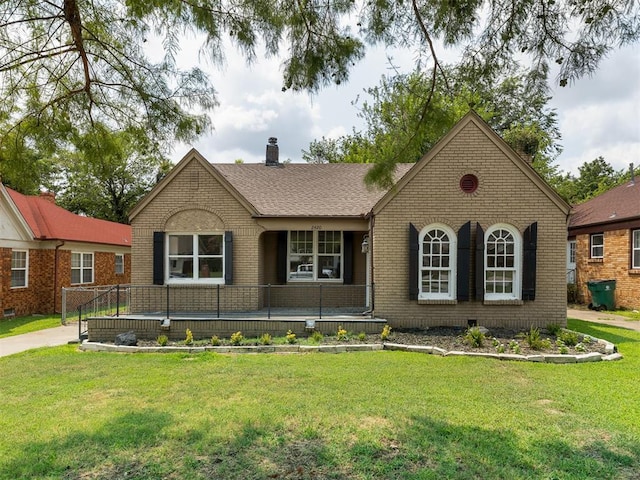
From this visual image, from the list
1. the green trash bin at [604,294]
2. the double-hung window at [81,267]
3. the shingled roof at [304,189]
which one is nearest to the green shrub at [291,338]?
the shingled roof at [304,189]

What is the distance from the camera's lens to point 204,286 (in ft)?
39.3

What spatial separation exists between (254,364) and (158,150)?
4.17 m

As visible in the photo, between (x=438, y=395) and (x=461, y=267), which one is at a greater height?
(x=461, y=267)

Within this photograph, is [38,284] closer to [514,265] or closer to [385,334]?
[385,334]

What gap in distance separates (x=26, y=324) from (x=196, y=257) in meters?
6.76

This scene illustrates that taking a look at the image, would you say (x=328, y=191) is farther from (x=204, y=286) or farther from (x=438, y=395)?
(x=438, y=395)

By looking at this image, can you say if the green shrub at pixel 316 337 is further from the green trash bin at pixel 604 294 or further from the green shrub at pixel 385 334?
the green trash bin at pixel 604 294

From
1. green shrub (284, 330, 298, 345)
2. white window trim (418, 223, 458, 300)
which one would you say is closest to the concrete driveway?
white window trim (418, 223, 458, 300)

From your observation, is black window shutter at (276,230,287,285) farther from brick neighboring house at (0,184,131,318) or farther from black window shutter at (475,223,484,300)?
brick neighboring house at (0,184,131,318)

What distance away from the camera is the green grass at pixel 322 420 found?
12.7ft

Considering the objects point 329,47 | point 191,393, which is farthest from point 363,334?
point 329,47

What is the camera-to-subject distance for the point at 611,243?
55.6 feet

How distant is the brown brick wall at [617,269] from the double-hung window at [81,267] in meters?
22.8

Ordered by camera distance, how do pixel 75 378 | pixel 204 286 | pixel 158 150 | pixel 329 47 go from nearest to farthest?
pixel 329 47, pixel 158 150, pixel 75 378, pixel 204 286
